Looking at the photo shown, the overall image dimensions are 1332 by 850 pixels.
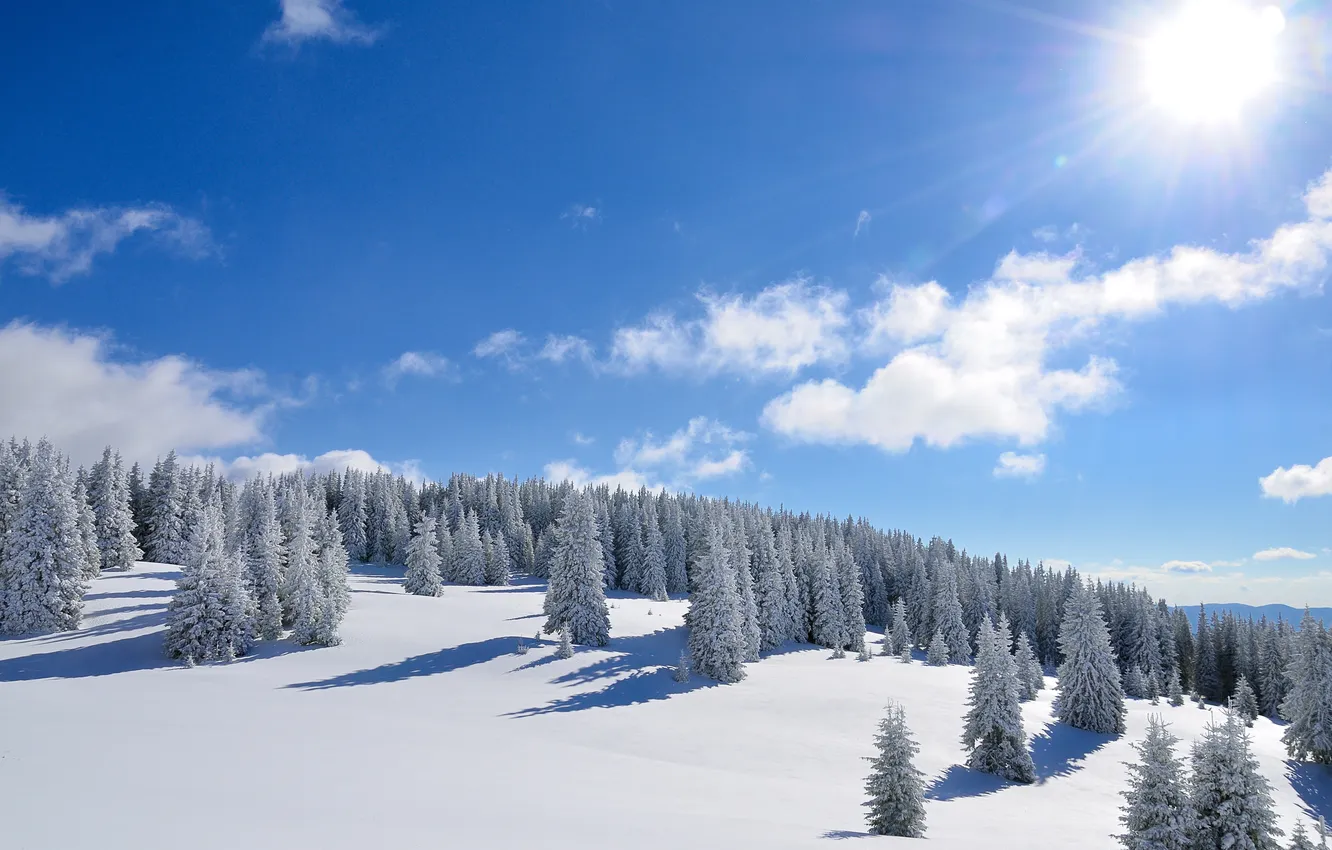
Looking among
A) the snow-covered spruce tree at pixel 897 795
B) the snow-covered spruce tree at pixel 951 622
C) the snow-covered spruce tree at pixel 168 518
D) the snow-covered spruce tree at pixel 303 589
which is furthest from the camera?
the snow-covered spruce tree at pixel 168 518

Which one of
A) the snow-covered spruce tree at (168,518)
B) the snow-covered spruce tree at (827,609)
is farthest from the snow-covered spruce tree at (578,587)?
the snow-covered spruce tree at (168,518)

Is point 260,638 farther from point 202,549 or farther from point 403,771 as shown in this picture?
point 403,771

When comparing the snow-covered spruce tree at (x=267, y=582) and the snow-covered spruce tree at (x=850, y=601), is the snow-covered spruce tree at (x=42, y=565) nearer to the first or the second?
the snow-covered spruce tree at (x=267, y=582)

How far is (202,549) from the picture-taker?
4638cm

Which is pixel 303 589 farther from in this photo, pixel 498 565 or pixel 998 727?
pixel 998 727

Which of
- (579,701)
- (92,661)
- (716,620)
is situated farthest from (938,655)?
(92,661)

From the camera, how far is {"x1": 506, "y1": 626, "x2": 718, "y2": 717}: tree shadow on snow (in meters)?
38.9

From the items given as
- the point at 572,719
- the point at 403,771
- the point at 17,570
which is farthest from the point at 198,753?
the point at 17,570

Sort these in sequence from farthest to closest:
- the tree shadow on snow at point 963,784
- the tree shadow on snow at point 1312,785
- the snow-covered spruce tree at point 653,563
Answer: the snow-covered spruce tree at point 653,563
the tree shadow on snow at point 1312,785
the tree shadow on snow at point 963,784

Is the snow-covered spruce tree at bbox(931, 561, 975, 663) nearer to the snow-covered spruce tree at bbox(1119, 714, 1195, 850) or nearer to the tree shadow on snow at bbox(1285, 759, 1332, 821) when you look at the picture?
the tree shadow on snow at bbox(1285, 759, 1332, 821)

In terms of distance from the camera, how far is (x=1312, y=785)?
37.8 m

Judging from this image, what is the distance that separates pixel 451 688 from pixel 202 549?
2216cm

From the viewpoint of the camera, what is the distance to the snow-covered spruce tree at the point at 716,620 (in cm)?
4962

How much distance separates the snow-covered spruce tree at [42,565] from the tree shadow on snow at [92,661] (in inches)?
301
